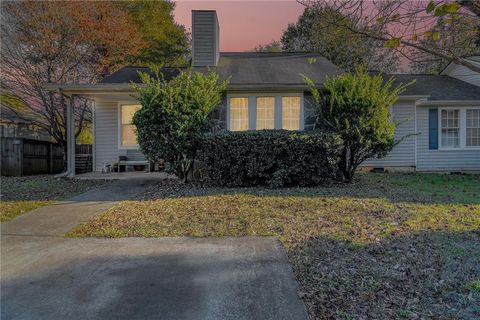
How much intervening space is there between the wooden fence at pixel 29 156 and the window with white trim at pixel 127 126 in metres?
2.35

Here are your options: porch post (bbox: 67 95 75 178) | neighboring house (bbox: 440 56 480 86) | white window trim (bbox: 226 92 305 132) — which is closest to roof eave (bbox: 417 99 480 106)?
neighboring house (bbox: 440 56 480 86)

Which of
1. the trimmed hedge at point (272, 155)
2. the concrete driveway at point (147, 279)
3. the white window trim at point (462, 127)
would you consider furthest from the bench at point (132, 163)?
the white window trim at point (462, 127)

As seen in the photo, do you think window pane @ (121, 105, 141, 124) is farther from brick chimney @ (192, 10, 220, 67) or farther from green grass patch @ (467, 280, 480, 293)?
green grass patch @ (467, 280, 480, 293)

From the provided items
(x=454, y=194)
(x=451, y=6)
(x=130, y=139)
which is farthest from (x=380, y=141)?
(x=130, y=139)

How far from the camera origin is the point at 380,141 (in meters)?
8.43

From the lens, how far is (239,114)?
10891mm

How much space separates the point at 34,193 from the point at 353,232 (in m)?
7.55

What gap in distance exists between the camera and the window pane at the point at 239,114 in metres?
10.9

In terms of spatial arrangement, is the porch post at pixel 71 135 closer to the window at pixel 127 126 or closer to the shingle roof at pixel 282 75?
the window at pixel 127 126

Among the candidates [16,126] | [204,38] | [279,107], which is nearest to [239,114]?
[279,107]

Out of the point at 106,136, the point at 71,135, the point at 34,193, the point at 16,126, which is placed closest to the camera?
the point at 34,193

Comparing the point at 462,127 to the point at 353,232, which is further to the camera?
the point at 462,127

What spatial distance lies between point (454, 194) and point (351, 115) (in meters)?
3.13

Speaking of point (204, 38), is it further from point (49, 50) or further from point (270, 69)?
point (49, 50)
